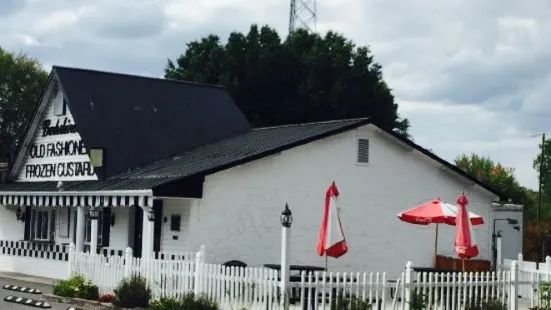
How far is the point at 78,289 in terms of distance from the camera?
67.8 feet

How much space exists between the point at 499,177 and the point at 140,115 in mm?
31262

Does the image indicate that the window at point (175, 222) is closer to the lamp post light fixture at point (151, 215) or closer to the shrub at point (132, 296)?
the lamp post light fixture at point (151, 215)

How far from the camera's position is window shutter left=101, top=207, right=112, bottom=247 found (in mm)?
27094

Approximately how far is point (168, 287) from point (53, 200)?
9808mm

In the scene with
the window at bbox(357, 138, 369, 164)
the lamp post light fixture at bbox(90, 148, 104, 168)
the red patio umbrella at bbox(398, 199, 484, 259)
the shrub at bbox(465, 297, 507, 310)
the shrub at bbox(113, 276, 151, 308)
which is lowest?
the shrub at bbox(113, 276, 151, 308)

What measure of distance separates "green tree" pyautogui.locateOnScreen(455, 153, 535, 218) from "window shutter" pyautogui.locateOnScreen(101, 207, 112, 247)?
2292 cm

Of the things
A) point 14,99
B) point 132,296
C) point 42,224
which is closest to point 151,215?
point 132,296

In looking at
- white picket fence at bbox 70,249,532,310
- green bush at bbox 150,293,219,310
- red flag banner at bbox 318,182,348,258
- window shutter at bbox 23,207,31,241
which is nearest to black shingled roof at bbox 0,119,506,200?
window shutter at bbox 23,207,31,241

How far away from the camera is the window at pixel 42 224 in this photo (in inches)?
1194

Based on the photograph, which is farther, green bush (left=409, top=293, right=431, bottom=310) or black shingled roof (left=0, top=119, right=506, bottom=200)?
black shingled roof (left=0, top=119, right=506, bottom=200)

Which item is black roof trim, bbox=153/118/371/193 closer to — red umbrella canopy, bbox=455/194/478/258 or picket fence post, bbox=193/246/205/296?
picket fence post, bbox=193/246/205/296

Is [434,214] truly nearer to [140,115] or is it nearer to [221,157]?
[221,157]

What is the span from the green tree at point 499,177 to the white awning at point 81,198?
23.8 meters

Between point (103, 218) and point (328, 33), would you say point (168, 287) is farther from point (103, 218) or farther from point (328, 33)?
point (328, 33)
